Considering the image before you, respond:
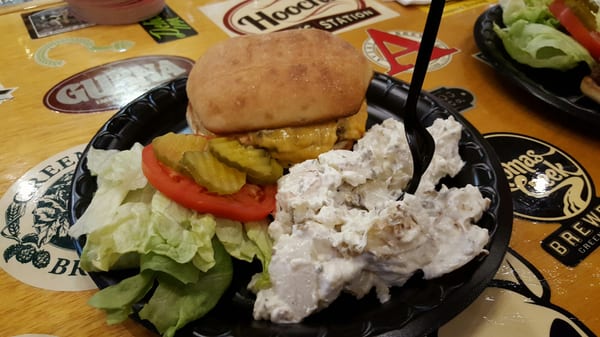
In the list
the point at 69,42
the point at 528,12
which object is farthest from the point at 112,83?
the point at 528,12

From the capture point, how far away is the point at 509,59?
2.06 meters

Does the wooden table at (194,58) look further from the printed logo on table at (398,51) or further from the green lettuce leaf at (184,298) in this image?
the green lettuce leaf at (184,298)

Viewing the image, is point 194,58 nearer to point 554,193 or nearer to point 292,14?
point 292,14

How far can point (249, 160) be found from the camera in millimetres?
1359

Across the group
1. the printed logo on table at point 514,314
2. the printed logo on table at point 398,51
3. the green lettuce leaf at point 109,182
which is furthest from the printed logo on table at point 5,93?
the printed logo on table at point 514,314

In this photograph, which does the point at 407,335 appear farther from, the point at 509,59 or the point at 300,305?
the point at 509,59

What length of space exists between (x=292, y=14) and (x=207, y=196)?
1741 millimetres

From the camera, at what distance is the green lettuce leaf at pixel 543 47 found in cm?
193

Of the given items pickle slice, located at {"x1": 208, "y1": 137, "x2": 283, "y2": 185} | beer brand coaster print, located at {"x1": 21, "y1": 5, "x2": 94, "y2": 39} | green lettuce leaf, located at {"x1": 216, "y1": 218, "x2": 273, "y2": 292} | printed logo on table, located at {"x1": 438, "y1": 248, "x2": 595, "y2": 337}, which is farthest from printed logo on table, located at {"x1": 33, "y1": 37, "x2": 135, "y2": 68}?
printed logo on table, located at {"x1": 438, "y1": 248, "x2": 595, "y2": 337}

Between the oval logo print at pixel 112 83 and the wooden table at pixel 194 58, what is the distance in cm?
5

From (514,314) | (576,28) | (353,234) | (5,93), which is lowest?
(5,93)

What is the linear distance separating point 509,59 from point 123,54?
6.06 ft

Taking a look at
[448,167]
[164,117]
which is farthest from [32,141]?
[448,167]

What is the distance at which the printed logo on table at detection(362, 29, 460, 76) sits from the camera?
2269mm
